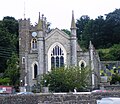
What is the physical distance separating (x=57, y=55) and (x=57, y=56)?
7.4 inches

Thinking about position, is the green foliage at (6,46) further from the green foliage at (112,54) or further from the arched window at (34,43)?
the green foliage at (112,54)

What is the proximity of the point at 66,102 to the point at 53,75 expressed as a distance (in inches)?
1511

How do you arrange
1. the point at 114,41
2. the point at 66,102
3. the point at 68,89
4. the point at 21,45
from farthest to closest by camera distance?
the point at 114,41, the point at 21,45, the point at 68,89, the point at 66,102

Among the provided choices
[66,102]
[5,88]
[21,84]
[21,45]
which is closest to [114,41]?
[21,45]

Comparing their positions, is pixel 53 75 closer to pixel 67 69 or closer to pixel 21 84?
pixel 67 69

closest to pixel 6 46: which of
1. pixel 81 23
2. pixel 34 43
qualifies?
pixel 34 43

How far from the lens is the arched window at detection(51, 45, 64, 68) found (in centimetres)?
7725

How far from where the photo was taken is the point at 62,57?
7750 cm

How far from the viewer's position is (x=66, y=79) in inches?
2569

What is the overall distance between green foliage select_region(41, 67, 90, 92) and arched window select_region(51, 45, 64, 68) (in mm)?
8318

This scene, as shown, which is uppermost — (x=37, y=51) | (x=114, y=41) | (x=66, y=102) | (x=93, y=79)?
(x=114, y=41)

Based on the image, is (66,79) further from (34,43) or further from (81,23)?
(81,23)

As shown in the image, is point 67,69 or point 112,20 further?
point 112,20

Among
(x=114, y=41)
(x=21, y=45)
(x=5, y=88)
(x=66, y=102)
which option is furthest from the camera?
(x=114, y=41)
